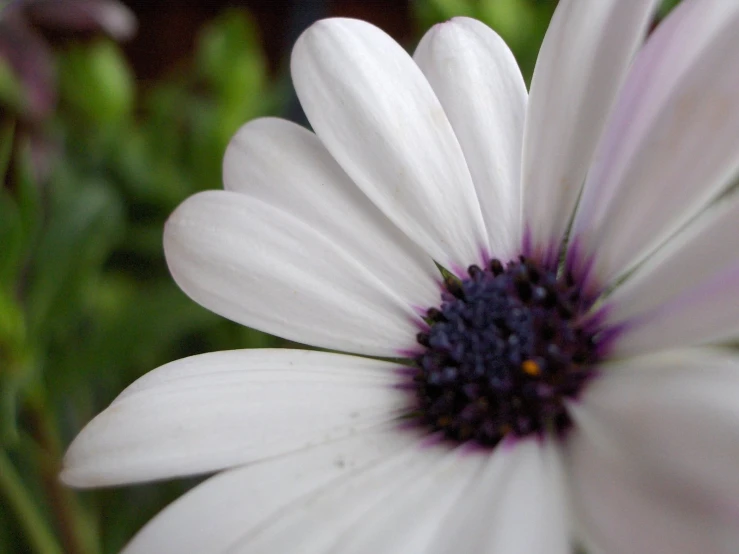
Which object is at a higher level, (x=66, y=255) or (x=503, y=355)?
(x=503, y=355)

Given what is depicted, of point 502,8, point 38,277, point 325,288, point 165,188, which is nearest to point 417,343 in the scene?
point 325,288

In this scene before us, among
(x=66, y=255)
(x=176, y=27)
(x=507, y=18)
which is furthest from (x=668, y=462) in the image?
(x=176, y=27)

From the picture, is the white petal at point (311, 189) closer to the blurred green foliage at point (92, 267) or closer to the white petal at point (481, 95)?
the white petal at point (481, 95)

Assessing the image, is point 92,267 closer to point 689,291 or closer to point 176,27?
point 689,291

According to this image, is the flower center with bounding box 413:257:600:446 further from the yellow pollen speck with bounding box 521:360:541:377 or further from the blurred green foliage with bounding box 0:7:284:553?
the blurred green foliage with bounding box 0:7:284:553

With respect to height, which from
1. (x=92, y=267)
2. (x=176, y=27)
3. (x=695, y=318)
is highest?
(x=695, y=318)

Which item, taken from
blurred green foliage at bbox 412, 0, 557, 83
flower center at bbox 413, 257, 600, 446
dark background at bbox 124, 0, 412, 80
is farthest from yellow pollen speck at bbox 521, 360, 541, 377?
dark background at bbox 124, 0, 412, 80

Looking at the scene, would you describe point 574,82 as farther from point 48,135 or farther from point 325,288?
point 48,135
